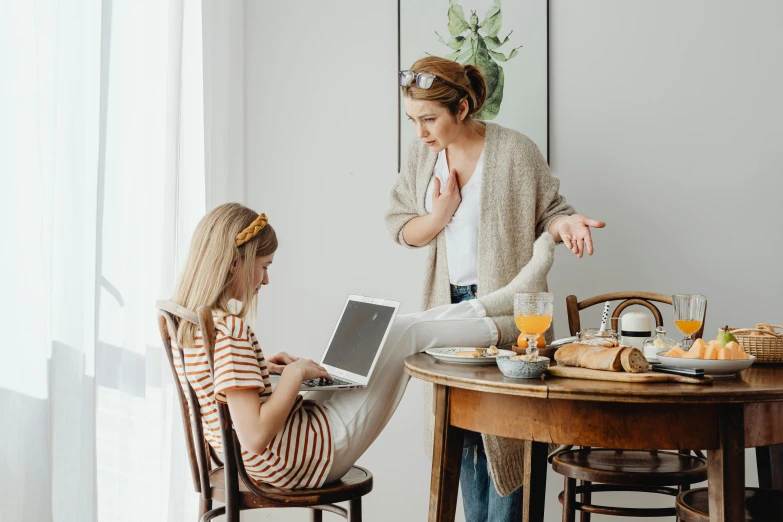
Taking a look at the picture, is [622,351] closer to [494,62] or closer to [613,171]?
[613,171]

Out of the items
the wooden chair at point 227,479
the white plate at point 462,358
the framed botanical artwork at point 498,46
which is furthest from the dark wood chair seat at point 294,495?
the framed botanical artwork at point 498,46

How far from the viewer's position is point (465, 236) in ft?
7.13

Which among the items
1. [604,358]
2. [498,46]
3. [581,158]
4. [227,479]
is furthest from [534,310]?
[498,46]

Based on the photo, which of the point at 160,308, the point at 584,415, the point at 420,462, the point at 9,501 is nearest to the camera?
the point at 584,415

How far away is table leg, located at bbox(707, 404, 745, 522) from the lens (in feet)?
4.00

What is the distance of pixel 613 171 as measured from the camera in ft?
8.70

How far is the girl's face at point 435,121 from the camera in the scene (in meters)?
2.09

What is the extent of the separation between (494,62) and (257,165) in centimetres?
98

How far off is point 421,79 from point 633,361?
3.46 ft

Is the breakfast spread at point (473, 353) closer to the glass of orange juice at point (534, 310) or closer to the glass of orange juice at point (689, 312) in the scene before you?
the glass of orange juice at point (534, 310)

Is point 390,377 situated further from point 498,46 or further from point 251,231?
point 498,46

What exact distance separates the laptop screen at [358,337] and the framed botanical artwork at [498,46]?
3.69ft

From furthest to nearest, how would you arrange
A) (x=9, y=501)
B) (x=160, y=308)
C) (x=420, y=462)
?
(x=420, y=462) → (x=160, y=308) → (x=9, y=501)

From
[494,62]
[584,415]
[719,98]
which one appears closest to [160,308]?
[584,415]
